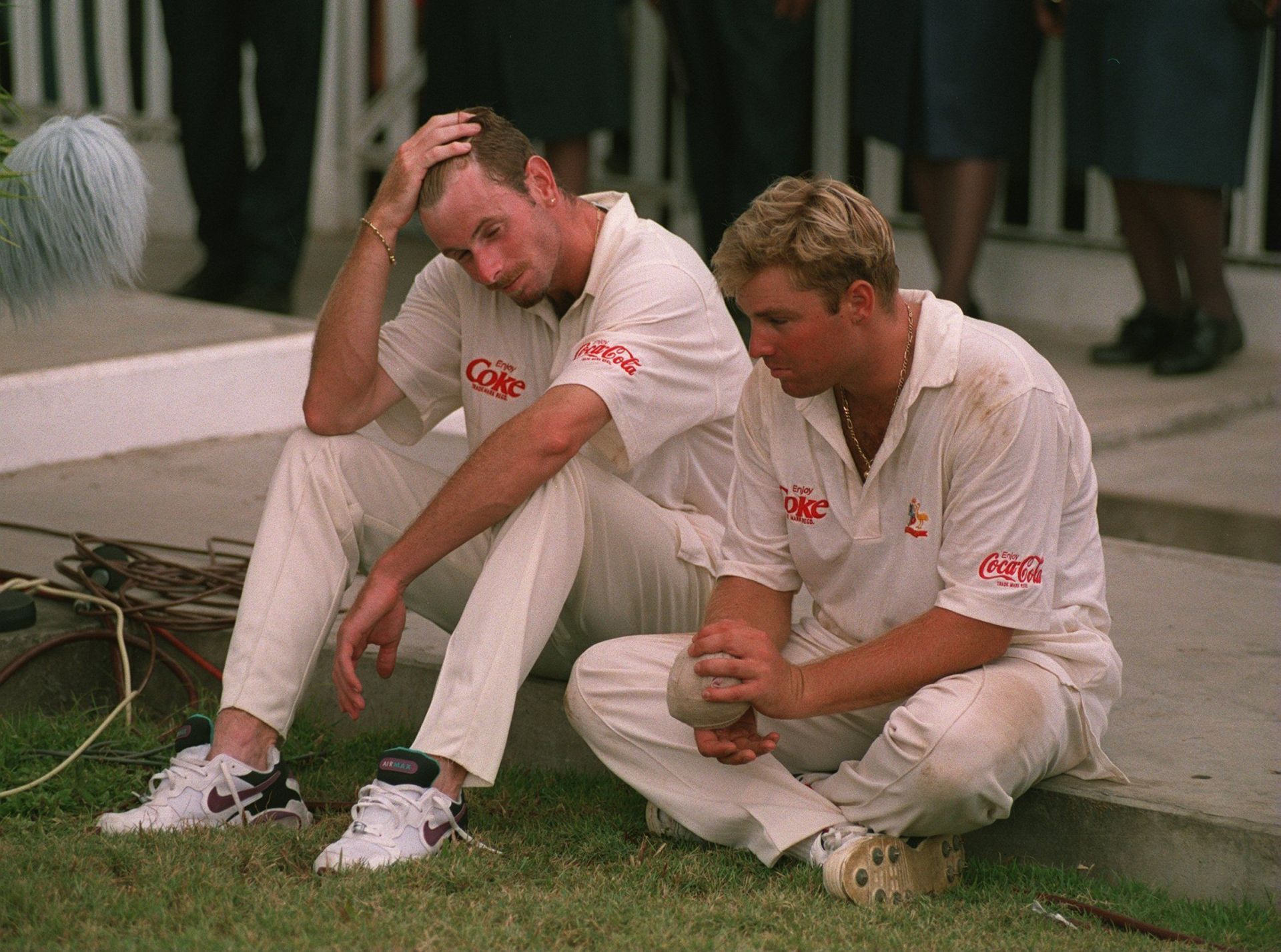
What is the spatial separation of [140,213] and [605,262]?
102cm

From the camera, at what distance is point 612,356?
3.07 m

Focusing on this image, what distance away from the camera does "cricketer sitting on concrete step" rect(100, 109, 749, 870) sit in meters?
2.95

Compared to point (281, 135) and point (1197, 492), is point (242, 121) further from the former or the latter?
point (1197, 492)

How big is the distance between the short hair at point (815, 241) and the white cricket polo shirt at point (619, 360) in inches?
13.4

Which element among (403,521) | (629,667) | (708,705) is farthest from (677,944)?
(403,521)

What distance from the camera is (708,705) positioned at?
9.20ft

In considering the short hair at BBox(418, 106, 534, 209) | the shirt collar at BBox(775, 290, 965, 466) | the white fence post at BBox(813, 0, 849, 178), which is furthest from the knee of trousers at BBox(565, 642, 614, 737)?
A: the white fence post at BBox(813, 0, 849, 178)

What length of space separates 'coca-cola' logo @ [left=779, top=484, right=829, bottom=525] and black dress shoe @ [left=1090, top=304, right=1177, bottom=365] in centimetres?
317

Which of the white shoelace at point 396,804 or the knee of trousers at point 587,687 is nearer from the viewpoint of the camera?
the white shoelace at point 396,804

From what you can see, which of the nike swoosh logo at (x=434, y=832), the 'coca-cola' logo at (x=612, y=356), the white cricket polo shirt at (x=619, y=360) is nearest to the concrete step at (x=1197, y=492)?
the white cricket polo shirt at (x=619, y=360)

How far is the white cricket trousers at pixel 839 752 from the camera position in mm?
2744

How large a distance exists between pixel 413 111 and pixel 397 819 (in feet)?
18.5

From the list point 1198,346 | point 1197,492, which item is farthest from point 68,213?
point 1198,346

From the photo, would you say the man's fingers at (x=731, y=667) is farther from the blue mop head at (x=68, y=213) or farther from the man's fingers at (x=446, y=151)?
the blue mop head at (x=68, y=213)
